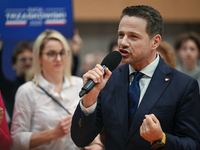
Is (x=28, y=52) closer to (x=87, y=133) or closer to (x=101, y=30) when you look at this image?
(x=87, y=133)

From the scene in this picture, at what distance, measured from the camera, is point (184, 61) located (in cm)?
356

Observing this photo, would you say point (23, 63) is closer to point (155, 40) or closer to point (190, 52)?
point (155, 40)

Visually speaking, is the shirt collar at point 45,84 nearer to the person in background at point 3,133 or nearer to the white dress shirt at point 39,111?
the white dress shirt at point 39,111

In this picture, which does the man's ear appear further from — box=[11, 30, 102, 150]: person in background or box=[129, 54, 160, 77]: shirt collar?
box=[11, 30, 102, 150]: person in background

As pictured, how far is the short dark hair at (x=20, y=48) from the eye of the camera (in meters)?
2.34

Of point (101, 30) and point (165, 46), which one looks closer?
point (165, 46)

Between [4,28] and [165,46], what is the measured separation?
5.44 feet

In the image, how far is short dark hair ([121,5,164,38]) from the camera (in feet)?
5.04

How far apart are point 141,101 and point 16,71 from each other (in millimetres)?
1348

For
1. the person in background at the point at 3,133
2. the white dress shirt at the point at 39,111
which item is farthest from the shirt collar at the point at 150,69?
the person in background at the point at 3,133

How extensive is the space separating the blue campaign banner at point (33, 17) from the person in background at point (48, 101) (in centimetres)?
10

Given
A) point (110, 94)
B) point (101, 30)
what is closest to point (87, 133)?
Answer: point (110, 94)

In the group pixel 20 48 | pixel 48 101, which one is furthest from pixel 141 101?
pixel 20 48

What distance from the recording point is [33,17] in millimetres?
2238
